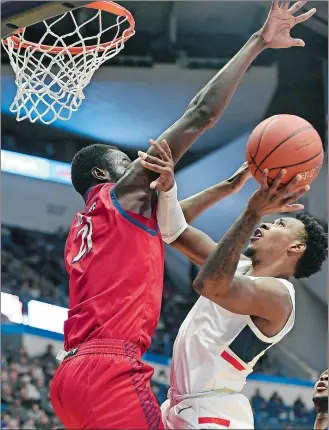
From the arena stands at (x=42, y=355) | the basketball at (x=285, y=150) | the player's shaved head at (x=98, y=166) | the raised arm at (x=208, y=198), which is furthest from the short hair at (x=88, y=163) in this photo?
the arena stands at (x=42, y=355)

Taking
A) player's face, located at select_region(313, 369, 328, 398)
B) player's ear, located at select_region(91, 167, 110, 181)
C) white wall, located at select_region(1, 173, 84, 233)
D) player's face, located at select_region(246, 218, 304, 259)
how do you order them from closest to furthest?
player's ear, located at select_region(91, 167, 110, 181) → player's face, located at select_region(246, 218, 304, 259) → player's face, located at select_region(313, 369, 328, 398) → white wall, located at select_region(1, 173, 84, 233)

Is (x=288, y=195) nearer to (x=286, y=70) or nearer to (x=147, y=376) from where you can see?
(x=147, y=376)

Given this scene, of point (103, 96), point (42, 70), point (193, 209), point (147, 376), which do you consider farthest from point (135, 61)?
point (147, 376)

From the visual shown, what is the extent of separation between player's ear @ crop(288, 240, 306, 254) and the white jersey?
0.24 meters

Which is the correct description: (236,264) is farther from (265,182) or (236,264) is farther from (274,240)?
(274,240)

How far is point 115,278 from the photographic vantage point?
3234 millimetres

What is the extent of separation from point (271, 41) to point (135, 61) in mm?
9302

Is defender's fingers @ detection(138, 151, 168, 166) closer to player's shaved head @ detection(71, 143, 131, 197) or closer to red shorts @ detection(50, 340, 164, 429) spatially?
player's shaved head @ detection(71, 143, 131, 197)

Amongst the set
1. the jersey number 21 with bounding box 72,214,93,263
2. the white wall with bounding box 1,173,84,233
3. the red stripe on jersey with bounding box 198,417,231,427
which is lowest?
the white wall with bounding box 1,173,84,233

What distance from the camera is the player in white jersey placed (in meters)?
3.05

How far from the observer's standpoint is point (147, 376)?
320 centimetres

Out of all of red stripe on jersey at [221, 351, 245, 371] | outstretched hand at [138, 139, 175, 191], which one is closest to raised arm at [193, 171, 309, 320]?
red stripe on jersey at [221, 351, 245, 371]

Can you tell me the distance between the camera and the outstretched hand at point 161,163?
3127 mm

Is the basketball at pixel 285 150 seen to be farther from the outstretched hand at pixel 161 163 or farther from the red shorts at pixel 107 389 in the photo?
the red shorts at pixel 107 389
